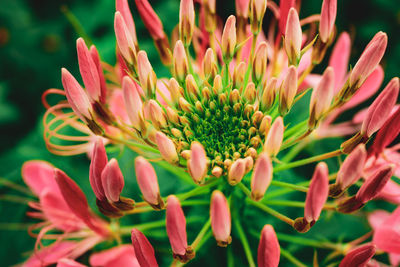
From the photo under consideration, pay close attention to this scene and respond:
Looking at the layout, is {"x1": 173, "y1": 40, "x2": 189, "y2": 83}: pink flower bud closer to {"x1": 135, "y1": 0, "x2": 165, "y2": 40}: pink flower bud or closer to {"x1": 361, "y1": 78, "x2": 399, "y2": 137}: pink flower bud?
{"x1": 135, "y1": 0, "x2": 165, "y2": 40}: pink flower bud

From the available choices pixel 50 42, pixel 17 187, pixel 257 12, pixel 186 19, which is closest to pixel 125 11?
pixel 186 19

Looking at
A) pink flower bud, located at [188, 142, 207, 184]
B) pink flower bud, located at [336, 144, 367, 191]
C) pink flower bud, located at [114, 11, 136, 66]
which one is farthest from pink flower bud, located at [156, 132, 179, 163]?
pink flower bud, located at [336, 144, 367, 191]

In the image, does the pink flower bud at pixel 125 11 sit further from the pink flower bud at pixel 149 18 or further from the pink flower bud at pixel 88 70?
the pink flower bud at pixel 88 70

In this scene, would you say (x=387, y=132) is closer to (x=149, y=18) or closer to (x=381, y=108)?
(x=381, y=108)

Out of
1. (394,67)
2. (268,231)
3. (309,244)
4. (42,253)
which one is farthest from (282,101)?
(394,67)

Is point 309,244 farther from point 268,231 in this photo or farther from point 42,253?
point 42,253

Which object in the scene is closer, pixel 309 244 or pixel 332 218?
pixel 309 244
